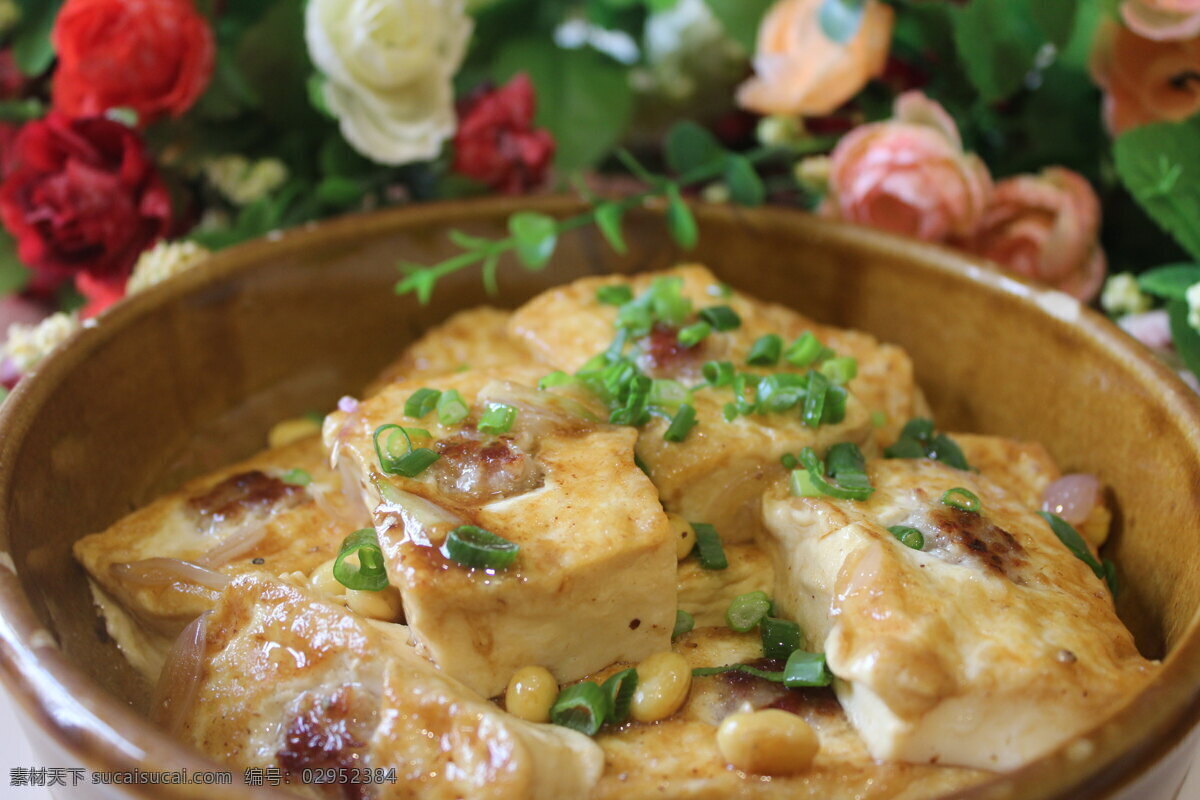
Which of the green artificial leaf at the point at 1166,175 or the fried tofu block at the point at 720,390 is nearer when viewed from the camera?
the fried tofu block at the point at 720,390

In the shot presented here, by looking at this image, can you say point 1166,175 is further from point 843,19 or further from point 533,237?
point 533,237

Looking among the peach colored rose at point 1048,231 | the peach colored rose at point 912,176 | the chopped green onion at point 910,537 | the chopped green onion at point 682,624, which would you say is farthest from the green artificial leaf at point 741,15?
the chopped green onion at point 682,624

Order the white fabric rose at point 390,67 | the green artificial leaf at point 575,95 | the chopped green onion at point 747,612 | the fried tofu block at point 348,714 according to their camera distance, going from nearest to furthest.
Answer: the fried tofu block at point 348,714
the chopped green onion at point 747,612
the white fabric rose at point 390,67
the green artificial leaf at point 575,95

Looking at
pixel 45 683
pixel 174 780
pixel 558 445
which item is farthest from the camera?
pixel 558 445

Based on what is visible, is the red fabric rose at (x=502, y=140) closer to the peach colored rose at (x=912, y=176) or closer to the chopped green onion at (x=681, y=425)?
the peach colored rose at (x=912, y=176)

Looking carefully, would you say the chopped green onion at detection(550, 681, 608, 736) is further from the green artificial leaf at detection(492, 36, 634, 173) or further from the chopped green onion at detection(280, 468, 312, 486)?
the green artificial leaf at detection(492, 36, 634, 173)

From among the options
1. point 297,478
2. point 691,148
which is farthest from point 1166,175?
point 297,478

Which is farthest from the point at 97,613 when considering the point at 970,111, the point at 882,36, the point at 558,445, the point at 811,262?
the point at 970,111

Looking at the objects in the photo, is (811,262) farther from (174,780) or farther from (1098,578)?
(174,780)
